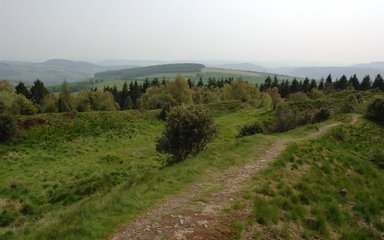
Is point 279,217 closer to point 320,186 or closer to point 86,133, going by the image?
point 320,186

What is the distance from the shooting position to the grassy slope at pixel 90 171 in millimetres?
9914

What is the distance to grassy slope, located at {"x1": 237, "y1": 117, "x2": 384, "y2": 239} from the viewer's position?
10.2m

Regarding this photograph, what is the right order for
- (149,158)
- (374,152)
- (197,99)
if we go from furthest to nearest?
(197,99)
(149,158)
(374,152)

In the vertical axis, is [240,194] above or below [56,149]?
above

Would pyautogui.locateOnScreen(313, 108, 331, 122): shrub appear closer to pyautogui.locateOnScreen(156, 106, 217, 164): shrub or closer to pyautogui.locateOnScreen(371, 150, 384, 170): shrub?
pyautogui.locateOnScreen(371, 150, 384, 170): shrub

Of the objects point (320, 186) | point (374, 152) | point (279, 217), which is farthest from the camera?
point (374, 152)

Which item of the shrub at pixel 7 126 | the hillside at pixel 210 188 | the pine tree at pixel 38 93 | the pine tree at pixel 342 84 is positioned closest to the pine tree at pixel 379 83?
the pine tree at pixel 342 84

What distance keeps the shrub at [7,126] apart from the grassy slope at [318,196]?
30.2 meters

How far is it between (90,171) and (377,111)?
2980 centimetres

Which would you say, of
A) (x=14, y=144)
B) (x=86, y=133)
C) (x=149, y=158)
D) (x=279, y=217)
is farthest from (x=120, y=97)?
(x=279, y=217)

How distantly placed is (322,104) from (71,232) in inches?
1894

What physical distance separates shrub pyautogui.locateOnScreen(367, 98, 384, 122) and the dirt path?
25.4 m

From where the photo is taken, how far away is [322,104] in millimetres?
49094

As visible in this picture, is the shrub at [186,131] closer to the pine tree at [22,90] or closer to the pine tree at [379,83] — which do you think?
the pine tree at [22,90]
